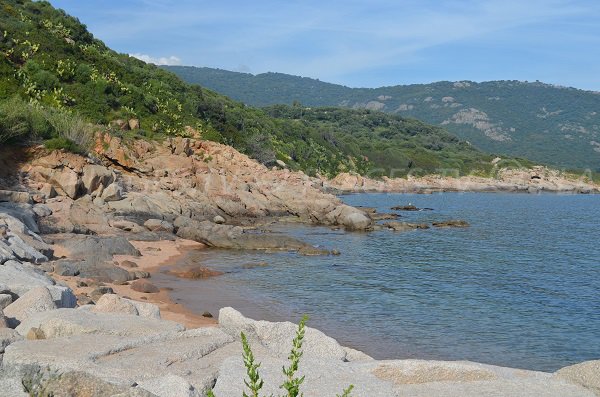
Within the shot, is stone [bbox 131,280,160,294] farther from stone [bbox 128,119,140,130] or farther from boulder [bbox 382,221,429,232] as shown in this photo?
stone [bbox 128,119,140,130]

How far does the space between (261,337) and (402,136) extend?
13959cm

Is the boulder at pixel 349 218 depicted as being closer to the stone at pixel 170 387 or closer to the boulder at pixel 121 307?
the boulder at pixel 121 307

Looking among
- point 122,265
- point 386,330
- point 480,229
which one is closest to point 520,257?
point 480,229

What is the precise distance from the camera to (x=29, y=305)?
10180 millimetres

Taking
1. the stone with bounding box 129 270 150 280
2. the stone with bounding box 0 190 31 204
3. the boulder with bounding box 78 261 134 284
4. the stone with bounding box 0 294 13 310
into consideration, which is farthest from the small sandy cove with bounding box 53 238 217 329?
the stone with bounding box 0 190 31 204

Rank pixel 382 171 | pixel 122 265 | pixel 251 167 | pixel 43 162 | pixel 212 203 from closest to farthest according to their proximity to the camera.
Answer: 1. pixel 122 265
2. pixel 43 162
3. pixel 212 203
4. pixel 251 167
5. pixel 382 171

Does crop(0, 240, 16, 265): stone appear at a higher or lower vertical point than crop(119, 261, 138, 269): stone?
higher

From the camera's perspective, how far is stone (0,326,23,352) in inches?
303

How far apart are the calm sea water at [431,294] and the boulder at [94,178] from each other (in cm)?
842

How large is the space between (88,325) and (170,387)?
3217 mm

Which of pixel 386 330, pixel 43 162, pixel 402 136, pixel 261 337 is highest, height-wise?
pixel 402 136

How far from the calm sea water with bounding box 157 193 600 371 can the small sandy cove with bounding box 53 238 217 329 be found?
0.86m

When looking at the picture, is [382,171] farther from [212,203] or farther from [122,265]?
[122,265]

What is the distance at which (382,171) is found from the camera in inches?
4104
